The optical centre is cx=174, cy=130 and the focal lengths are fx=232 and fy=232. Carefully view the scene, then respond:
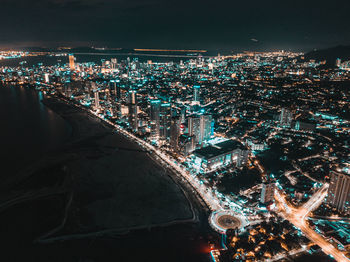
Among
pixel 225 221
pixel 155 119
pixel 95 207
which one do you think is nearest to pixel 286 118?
pixel 155 119

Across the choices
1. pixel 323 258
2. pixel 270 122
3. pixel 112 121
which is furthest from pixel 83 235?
pixel 270 122

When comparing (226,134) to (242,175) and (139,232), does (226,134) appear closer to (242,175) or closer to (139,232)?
(242,175)

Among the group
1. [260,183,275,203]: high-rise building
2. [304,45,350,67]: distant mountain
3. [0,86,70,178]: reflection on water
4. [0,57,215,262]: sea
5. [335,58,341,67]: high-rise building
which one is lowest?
[0,57,215,262]: sea

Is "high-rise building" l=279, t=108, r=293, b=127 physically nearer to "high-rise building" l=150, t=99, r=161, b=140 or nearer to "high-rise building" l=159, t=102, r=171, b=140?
"high-rise building" l=159, t=102, r=171, b=140

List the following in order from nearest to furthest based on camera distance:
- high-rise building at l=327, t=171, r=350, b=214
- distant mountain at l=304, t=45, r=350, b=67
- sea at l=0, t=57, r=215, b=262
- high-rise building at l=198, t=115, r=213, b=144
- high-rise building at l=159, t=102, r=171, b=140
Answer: sea at l=0, t=57, r=215, b=262, high-rise building at l=327, t=171, r=350, b=214, high-rise building at l=198, t=115, r=213, b=144, high-rise building at l=159, t=102, r=171, b=140, distant mountain at l=304, t=45, r=350, b=67

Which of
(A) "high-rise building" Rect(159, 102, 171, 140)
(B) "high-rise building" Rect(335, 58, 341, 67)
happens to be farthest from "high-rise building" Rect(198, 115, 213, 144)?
(B) "high-rise building" Rect(335, 58, 341, 67)

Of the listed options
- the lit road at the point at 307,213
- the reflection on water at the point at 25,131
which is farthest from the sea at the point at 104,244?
the lit road at the point at 307,213
